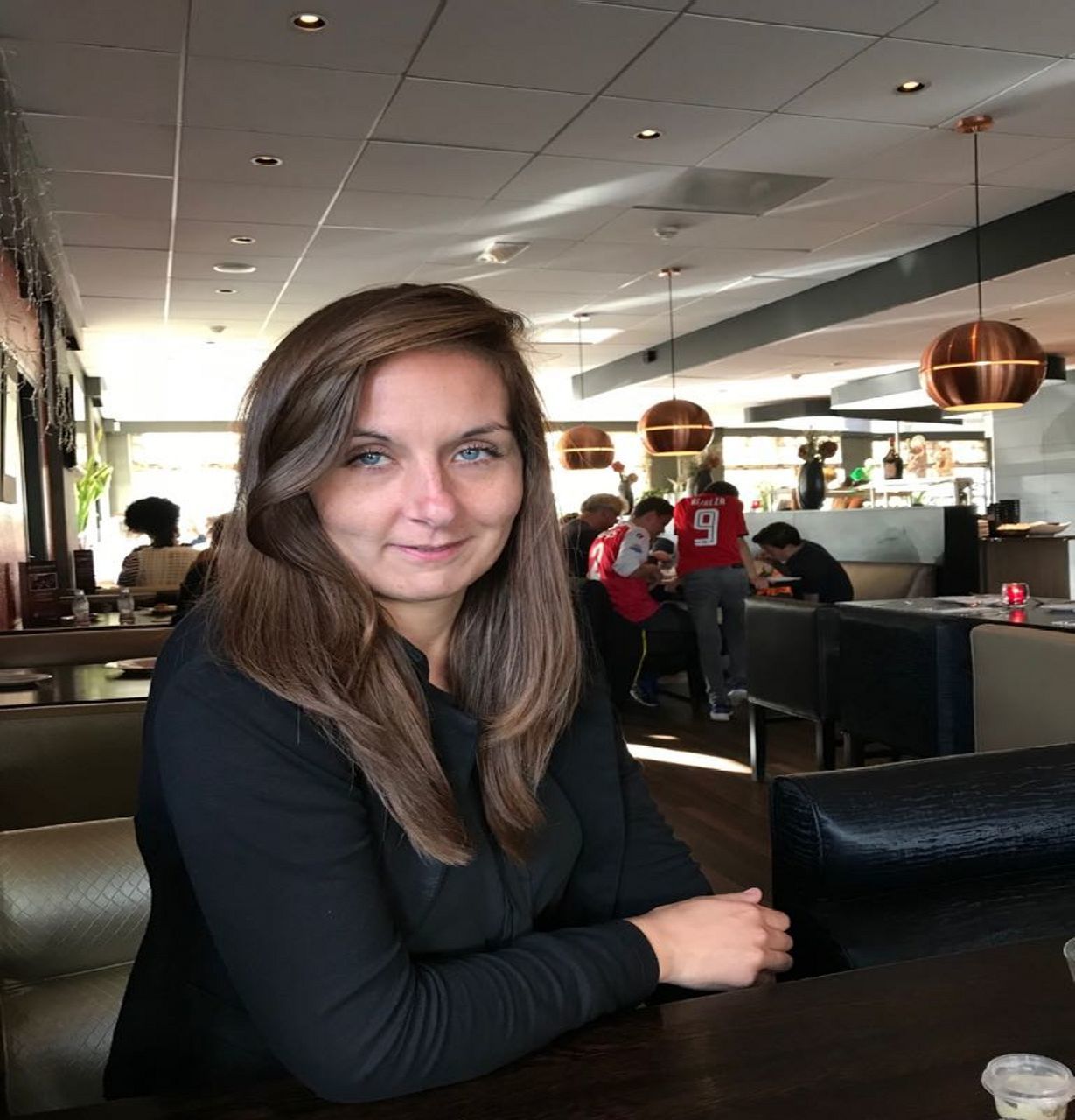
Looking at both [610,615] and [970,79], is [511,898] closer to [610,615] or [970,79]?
[970,79]

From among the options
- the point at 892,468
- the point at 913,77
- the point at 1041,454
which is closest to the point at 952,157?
the point at 913,77

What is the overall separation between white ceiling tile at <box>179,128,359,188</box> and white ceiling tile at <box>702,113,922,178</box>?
1668mm

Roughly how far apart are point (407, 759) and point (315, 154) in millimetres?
4226

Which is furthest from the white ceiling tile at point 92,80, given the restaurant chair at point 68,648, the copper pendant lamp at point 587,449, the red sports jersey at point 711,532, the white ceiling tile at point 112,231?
the copper pendant lamp at point 587,449

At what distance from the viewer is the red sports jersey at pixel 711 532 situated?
272 inches

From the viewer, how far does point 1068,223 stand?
588 cm

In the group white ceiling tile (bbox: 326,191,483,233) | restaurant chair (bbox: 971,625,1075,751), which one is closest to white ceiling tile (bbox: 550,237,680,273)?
white ceiling tile (bbox: 326,191,483,233)

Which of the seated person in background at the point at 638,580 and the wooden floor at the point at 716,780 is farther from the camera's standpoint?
the seated person in background at the point at 638,580

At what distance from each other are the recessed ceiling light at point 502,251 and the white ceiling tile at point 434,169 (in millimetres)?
969

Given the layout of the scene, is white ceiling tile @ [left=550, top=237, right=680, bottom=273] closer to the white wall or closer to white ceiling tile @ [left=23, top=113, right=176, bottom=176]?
white ceiling tile @ [left=23, top=113, right=176, bottom=176]

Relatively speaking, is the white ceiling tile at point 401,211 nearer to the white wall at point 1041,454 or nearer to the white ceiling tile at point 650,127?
the white ceiling tile at point 650,127

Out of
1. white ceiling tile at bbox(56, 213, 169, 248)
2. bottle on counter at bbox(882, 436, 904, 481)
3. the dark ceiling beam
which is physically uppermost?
white ceiling tile at bbox(56, 213, 169, 248)

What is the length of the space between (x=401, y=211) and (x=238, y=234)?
95 centimetres

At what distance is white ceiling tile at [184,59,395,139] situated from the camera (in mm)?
3789
